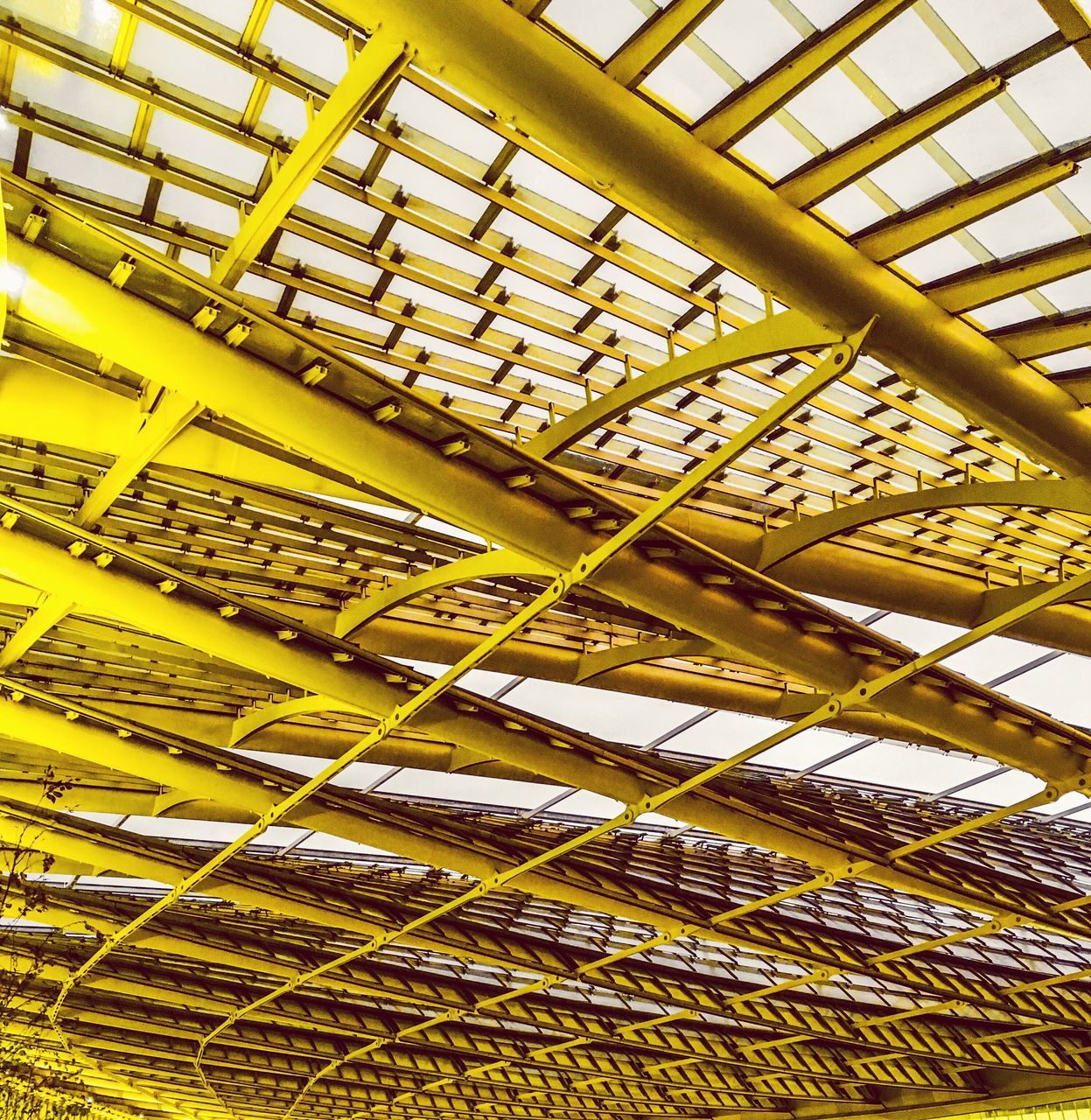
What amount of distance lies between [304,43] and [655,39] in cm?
285

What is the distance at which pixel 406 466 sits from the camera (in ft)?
40.4

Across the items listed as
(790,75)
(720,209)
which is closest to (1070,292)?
(790,75)

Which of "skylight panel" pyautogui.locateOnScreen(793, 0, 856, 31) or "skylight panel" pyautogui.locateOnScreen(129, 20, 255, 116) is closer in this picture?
"skylight panel" pyautogui.locateOnScreen(793, 0, 856, 31)

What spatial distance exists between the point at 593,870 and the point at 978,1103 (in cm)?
2322

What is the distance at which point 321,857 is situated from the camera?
29.0 metres

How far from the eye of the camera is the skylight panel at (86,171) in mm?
10375

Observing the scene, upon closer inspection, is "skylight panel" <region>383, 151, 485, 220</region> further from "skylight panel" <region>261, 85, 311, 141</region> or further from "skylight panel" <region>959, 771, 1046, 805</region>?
"skylight panel" <region>959, 771, 1046, 805</region>

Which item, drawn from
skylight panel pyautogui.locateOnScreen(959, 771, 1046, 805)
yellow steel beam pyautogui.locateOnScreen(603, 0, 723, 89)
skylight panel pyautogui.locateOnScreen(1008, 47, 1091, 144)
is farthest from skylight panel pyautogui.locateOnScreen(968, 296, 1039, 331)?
skylight panel pyautogui.locateOnScreen(959, 771, 1046, 805)

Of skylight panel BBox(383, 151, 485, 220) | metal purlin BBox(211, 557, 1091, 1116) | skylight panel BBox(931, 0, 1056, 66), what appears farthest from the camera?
metal purlin BBox(211, 557, 1091, 1116)

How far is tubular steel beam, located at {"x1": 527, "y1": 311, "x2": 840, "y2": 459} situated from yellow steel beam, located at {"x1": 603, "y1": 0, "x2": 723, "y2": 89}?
2.40 meters

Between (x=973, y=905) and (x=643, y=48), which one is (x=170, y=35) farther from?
(x=973, y=905)

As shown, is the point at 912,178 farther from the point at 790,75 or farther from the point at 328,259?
the point at 328,259

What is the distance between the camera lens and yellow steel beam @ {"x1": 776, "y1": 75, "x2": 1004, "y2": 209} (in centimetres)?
912

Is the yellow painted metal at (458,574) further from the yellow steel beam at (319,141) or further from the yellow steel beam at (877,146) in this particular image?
the yellow steel beam at (877,146)
